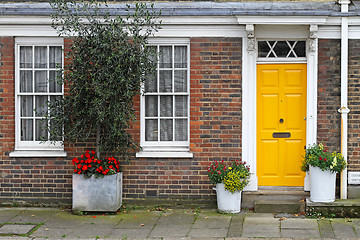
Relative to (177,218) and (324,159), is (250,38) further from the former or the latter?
(177,218)

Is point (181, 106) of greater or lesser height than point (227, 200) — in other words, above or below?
above

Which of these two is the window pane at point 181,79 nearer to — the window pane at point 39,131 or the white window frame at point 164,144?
the white window frame at point 164,144

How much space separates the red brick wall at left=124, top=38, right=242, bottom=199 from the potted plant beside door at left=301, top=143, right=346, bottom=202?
1333mm

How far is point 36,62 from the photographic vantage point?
10.0 meters

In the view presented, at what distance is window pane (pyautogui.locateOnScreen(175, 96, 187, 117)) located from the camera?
32.5 ft

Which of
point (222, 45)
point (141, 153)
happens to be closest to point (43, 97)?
point (141, 153)

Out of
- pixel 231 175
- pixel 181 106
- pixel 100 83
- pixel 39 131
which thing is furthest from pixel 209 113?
pixel 39 131

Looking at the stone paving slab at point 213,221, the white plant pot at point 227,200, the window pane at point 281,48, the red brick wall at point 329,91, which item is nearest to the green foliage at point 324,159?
the red brick wall at point 329,91

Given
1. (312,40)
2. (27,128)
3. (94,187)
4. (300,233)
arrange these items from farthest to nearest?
(27,128), (312,40), (94,187), (300,233)

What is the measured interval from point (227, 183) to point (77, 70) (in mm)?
3125

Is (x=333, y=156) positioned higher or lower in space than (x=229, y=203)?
higher

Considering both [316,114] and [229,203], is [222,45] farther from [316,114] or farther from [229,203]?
[229,203]

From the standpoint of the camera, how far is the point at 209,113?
32.0 ft

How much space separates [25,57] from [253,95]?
425cm
